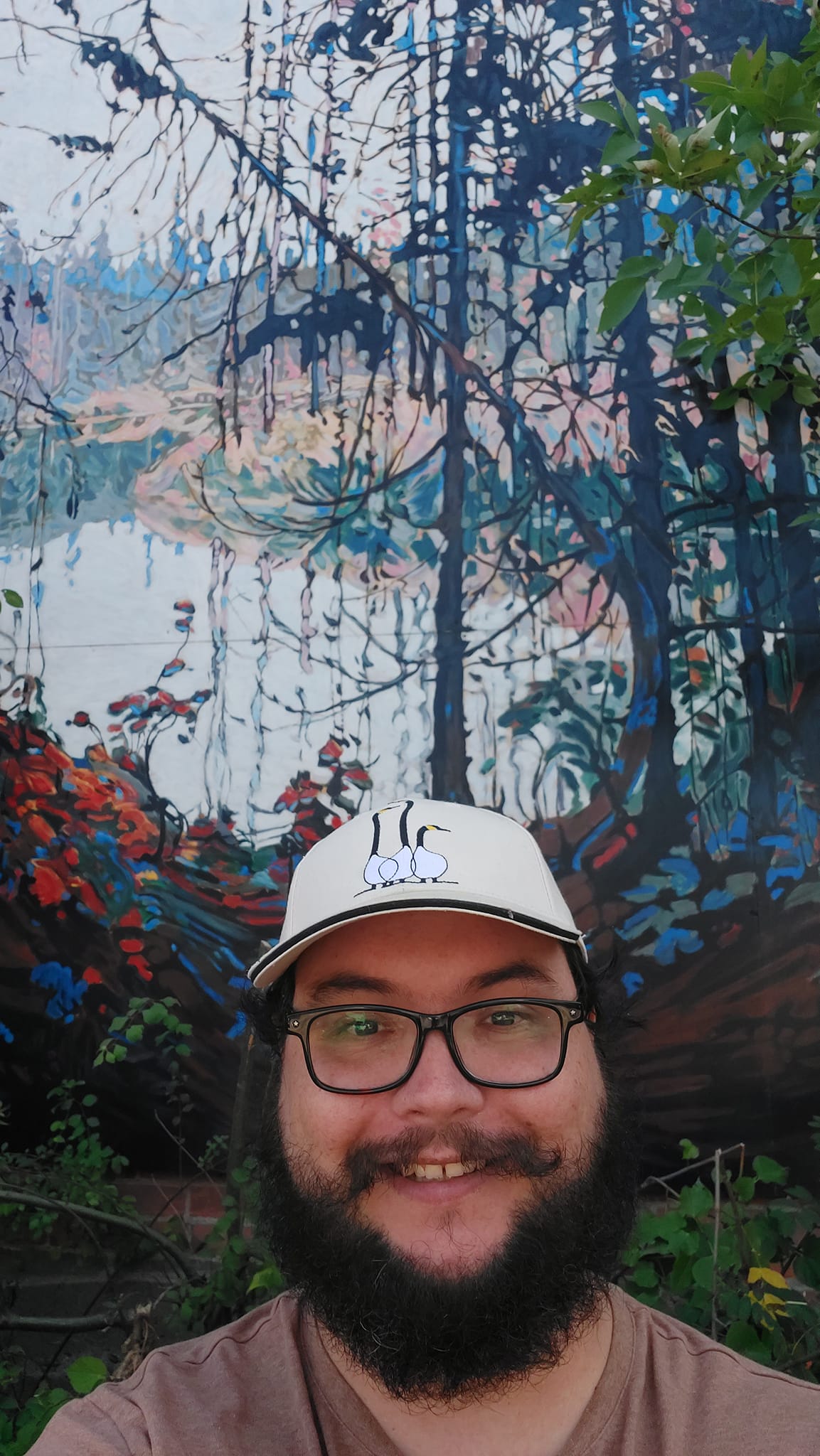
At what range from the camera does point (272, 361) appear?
321cm

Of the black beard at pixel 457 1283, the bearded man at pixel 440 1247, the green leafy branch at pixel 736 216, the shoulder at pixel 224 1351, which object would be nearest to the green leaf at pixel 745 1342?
the bearded man at pixel 440 1247

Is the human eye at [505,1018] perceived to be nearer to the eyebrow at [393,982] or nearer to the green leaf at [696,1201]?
the eyebrow at [393,982]

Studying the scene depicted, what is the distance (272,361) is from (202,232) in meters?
0.48

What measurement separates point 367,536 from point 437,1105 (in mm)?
1989

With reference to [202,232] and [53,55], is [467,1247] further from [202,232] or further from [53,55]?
[53,55]

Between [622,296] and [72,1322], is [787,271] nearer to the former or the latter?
[622,296]

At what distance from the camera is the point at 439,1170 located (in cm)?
144

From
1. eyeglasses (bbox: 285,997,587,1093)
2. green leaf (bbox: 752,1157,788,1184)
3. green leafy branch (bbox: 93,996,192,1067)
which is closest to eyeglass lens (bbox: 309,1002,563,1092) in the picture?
eyeglasses (bbox: 285,997,587,1093)

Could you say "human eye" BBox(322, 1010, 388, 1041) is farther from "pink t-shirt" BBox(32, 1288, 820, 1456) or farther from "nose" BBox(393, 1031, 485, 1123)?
"pink t-shirt" BBox(32, 1288, 820, 1456)

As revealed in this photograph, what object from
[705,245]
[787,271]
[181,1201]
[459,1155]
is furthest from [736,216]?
[181,1201]

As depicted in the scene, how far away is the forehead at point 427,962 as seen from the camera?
1562mm

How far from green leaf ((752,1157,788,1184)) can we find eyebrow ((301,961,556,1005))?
4.20ft

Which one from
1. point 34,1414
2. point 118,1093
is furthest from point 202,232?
point 34,1414

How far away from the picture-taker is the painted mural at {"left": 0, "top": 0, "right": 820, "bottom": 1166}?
2898mm
